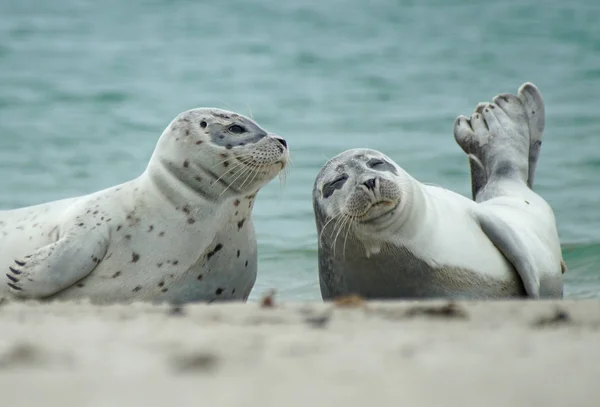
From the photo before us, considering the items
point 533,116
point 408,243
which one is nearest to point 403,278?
point 408,243

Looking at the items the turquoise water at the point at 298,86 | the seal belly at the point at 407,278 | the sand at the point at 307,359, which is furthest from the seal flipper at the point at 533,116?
the sand at the point at 307,359

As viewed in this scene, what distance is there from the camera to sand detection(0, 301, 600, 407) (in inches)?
87.0

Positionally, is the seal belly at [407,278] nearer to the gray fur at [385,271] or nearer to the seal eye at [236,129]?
the gray fur at [385,271]

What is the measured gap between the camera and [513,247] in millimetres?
5598

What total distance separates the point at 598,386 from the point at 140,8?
1996cm

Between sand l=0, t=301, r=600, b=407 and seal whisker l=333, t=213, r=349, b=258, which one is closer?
sand l=0, t=301, r=600, b=407

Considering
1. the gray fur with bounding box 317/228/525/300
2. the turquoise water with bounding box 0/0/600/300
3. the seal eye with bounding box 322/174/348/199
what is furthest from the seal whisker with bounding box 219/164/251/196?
the turquoise water with bounding box 0/0/600/300

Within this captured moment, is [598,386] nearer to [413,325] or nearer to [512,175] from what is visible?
[413,325]

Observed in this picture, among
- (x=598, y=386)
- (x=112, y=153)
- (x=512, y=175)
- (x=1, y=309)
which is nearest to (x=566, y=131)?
(x=112, y=153)

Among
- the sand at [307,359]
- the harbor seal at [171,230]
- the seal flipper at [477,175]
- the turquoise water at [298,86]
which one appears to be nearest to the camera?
the sand at [307,359]

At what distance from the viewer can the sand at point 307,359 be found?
2209mm

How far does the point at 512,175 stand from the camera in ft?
23.0

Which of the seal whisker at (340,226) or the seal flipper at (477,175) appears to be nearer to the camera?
the seal whisker at (340,226)

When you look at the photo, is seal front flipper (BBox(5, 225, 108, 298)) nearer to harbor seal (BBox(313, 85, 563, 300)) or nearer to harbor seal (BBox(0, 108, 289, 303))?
harbor seal (BBox(0, 108, 289, 303))
